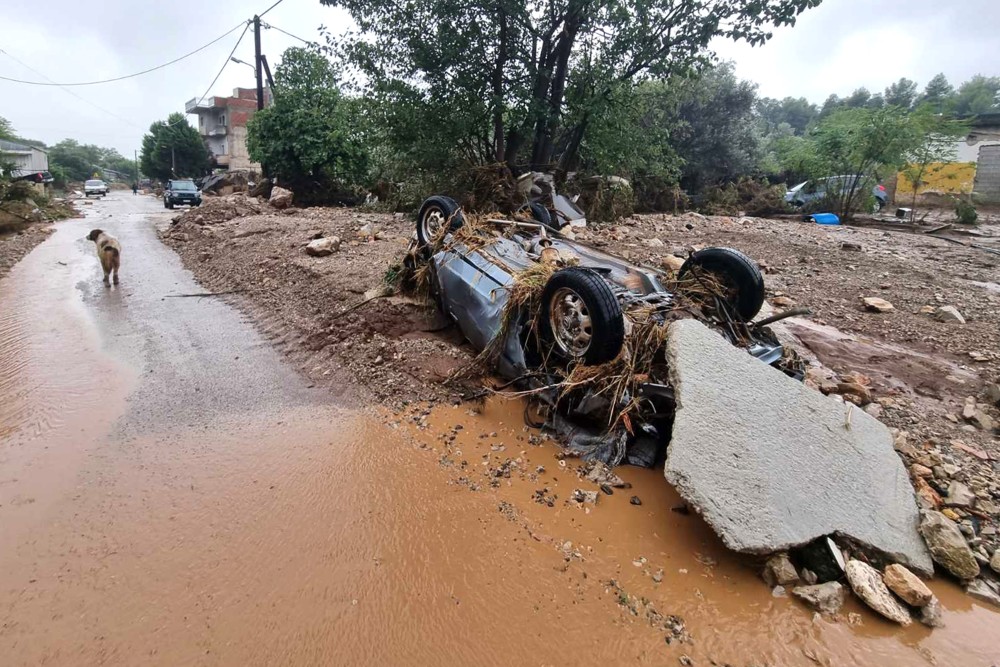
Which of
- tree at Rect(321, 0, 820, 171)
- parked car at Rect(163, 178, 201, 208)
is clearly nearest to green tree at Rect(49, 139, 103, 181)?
parked car at Rect(163, 178, 201, 208)

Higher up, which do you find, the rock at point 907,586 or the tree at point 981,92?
the tree at point 981,92

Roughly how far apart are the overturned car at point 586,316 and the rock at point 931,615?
5.33ft

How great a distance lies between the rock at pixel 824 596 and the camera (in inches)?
106

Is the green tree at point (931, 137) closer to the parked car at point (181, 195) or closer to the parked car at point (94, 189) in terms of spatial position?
the parked car at point (181, 195)

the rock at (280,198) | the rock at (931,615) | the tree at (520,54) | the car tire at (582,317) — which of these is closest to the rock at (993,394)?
the rock at (931,615)

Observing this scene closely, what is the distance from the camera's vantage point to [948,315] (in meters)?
6.62

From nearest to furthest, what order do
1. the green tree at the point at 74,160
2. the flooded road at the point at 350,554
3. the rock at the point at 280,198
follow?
1. the flooded road at the point at 350,554
2. the rock at the point at 280,198
3. the green tree at the point at 74,160

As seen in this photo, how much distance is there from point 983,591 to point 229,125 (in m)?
56.0

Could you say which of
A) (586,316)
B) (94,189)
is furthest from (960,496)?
(94,189)

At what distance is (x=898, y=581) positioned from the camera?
2.78 m

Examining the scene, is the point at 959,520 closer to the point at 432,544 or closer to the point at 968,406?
the point at 968,406

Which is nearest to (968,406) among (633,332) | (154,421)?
(633,332)

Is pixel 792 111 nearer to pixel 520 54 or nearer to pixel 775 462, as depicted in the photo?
pixel 520 54

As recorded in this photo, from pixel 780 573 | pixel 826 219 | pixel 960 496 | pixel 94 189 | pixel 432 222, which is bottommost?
pixel 94 189
